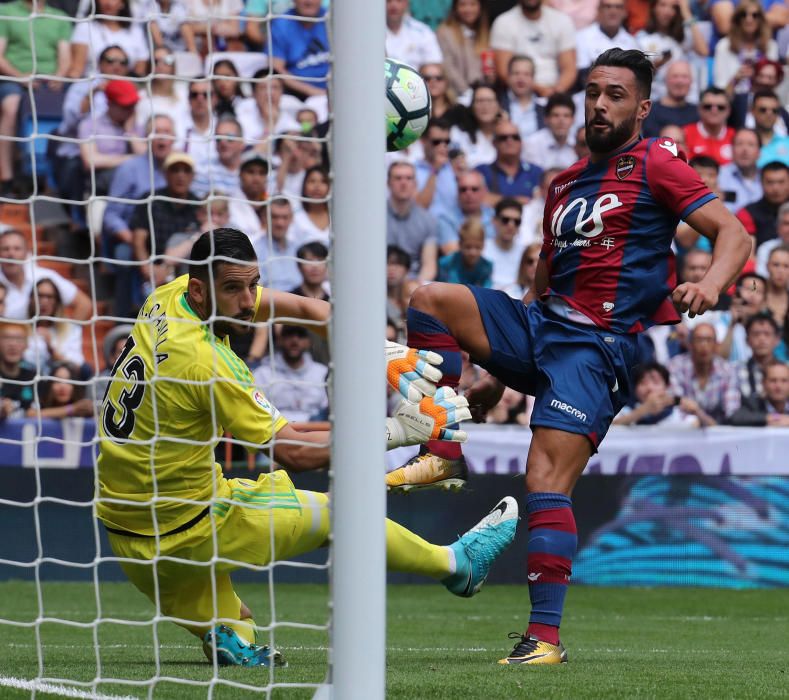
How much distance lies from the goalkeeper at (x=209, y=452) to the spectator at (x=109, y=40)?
717 centimetres

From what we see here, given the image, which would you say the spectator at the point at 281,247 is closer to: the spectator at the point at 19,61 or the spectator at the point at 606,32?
the spectator at the point at 19,61

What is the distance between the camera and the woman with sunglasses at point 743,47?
12602 millimetres

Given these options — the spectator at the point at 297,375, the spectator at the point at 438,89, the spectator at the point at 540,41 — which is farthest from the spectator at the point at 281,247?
the spectator at the point at 540,41

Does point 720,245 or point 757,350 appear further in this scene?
point 757,350

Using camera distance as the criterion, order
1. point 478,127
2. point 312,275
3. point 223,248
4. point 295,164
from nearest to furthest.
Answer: point 223,248 < point 312,275 < point 295,164 < point 478,127

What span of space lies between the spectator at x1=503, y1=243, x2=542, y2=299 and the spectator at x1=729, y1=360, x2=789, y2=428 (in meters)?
1.94

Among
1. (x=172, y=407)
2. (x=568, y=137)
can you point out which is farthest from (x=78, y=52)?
(x=172, y=407)

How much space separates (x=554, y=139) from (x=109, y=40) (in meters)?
3.96

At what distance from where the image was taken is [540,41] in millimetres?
12750

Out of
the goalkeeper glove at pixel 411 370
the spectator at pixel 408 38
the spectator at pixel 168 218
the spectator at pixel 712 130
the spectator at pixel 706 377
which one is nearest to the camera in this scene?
the goalkeeper glove at pixel 411 370

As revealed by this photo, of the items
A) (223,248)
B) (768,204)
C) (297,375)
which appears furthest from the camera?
(768,204)

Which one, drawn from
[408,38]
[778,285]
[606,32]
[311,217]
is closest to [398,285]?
[311,217]

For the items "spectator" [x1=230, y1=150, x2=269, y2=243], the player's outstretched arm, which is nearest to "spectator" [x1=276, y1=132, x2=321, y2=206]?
"spectator" [x1=230, y1=150, x2=269, y2=243]

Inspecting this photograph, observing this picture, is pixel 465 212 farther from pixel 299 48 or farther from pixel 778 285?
pixel 778 285
